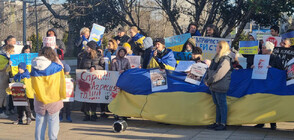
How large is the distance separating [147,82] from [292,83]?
2923mm

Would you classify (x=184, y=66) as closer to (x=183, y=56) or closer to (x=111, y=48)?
(x=183, y=56)

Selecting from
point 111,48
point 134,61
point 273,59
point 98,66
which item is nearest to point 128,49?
point 134,61

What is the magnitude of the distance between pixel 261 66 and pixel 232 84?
2.25ft

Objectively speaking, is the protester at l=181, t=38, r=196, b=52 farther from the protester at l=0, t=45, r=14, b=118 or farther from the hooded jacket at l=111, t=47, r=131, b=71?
the protester at l=0, t=45, r=14, b=118

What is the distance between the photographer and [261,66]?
8.76 meters

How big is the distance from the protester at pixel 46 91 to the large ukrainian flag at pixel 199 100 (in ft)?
8.41

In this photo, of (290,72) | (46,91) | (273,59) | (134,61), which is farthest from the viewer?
(134,61)

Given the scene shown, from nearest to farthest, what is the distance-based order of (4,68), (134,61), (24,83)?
(24,83)
(134,61)
(4,68)

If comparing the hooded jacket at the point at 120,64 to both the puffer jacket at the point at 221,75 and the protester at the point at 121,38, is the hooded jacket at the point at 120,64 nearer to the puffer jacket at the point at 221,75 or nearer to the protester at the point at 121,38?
the protester at the point at 121,38

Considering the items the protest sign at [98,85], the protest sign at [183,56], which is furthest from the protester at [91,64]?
the protest sign at [183,56]

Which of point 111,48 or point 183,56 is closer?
point 183,56

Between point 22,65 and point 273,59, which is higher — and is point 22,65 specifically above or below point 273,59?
below

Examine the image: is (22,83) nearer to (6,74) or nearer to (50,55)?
(6,74)

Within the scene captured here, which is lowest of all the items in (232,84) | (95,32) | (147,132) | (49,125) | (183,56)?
(147,132)
